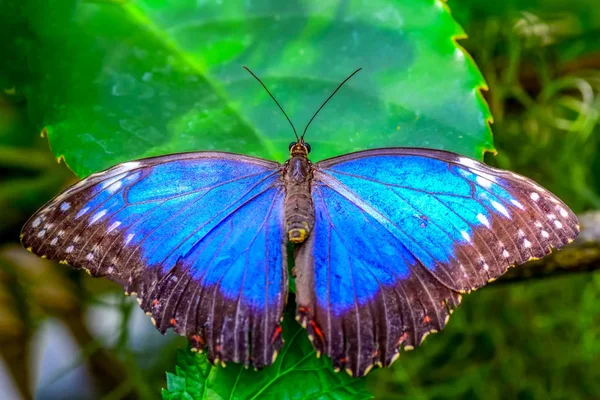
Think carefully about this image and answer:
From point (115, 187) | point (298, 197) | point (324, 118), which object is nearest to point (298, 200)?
point (298, 197)

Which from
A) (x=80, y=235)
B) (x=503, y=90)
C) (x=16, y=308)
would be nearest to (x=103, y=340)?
(x=16, y=308)

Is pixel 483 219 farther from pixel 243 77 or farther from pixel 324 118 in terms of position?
pixel 243 77

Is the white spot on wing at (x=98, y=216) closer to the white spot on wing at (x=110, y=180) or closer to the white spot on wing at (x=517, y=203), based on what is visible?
the white spot on wing at (x=110, y=180)

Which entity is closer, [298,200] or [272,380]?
[272,380]

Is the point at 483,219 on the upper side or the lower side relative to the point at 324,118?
lower

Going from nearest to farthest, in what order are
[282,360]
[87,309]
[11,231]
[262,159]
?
[282,360] < [262,159] < [11,231] < [87,309]

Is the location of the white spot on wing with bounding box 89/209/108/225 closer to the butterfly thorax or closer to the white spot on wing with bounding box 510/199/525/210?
the butterfly thorax

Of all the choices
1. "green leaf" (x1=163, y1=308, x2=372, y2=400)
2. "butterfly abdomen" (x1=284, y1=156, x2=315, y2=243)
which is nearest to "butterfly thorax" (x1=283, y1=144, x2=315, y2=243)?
"butterfly abdomen" (x1=284, y1=156, x2=315, y2=243)

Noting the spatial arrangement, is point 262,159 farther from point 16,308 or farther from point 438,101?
point 16,308
